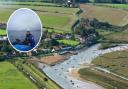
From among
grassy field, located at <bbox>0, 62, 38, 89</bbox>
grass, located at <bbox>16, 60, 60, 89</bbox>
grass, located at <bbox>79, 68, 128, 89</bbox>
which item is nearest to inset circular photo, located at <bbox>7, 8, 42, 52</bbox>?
grassy field, located at <bbox>0, 62, 38, 89</bbox>

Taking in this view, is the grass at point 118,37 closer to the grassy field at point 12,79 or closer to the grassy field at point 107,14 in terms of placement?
the grassy field at point 107,14

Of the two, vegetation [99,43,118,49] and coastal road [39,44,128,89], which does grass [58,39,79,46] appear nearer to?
coastal road [39,44,128,89]

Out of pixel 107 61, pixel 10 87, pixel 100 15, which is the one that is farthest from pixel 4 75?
pixel 100 15

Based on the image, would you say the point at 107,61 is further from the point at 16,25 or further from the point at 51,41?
the point at 16,25

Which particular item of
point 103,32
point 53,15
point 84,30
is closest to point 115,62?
point 84,30

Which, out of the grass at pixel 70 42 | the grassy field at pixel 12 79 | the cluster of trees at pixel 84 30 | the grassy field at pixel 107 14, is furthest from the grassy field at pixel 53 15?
the grassy field at pixel 12 79

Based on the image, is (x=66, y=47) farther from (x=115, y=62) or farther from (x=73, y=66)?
(x=115, y=62)
